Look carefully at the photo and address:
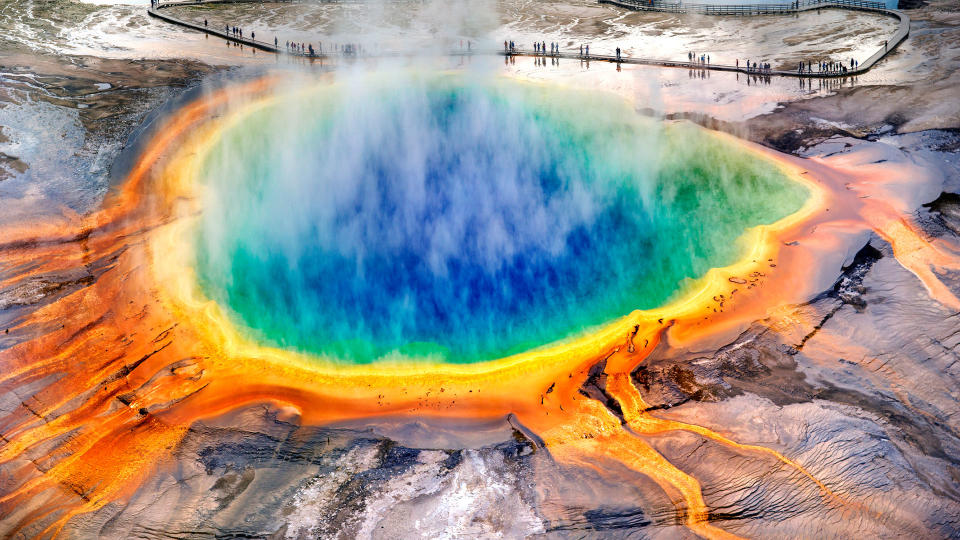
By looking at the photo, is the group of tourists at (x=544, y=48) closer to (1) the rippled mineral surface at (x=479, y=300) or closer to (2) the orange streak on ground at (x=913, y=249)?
(1) the rippled mineral surface at (x=479, y=300)

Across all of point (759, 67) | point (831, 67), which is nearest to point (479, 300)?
point (759, 67)

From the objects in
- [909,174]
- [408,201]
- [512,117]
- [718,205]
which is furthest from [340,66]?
[909,174]

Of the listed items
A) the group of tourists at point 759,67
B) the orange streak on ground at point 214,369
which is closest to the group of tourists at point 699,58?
the group of tourists at point 759,67

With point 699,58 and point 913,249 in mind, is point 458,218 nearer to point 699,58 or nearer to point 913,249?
point 913,249

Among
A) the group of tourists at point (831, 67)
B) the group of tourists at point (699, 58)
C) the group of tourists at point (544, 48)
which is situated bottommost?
the group of tourists at point (831, 67)

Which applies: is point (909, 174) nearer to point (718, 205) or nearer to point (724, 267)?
point (718, 205)

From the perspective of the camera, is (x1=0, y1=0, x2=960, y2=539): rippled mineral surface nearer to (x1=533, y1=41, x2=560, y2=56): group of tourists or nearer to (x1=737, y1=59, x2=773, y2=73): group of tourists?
(x1=737, y1=59, x2=773, y2=73): group of tourists
